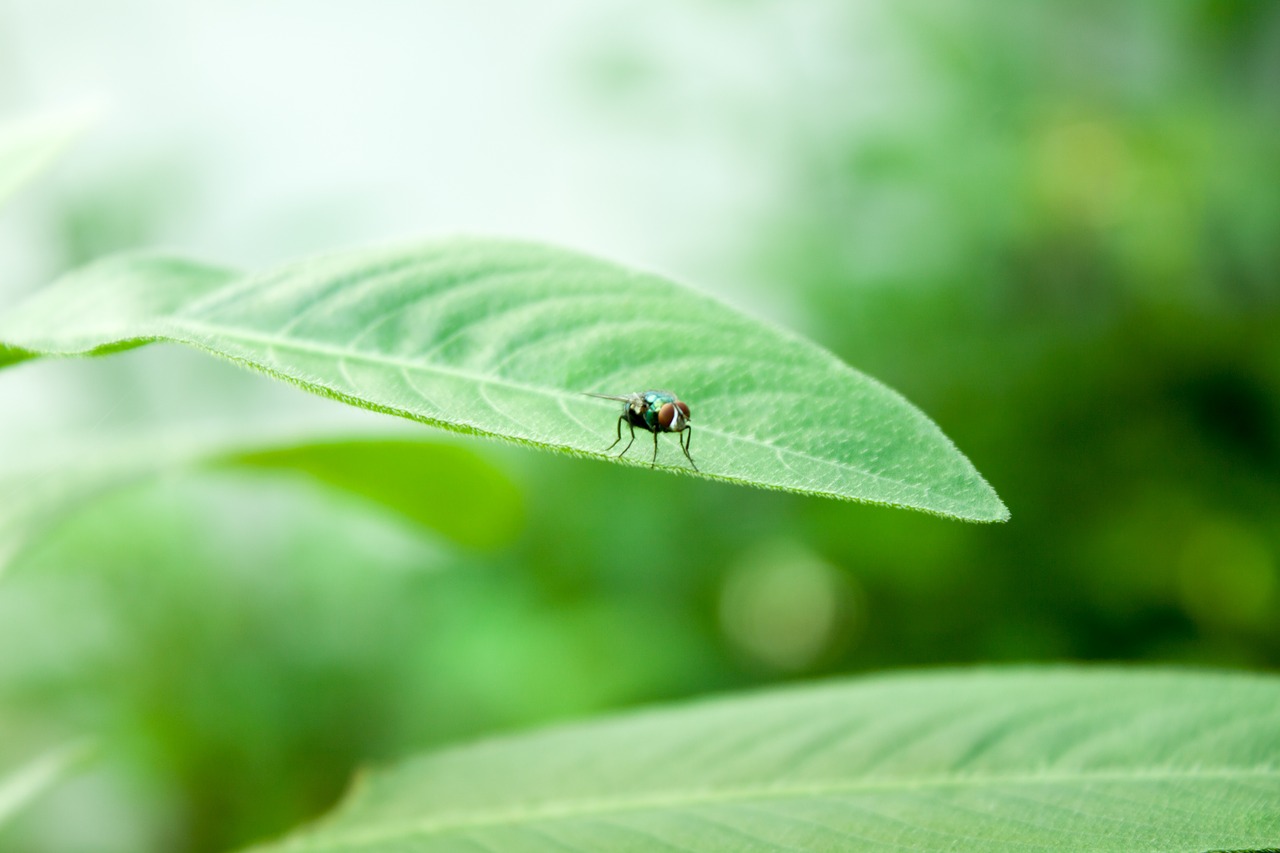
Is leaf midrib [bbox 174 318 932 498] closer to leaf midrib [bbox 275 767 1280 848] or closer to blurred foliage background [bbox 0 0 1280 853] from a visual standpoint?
leaf midrib [bbox 275 767 1280 848]

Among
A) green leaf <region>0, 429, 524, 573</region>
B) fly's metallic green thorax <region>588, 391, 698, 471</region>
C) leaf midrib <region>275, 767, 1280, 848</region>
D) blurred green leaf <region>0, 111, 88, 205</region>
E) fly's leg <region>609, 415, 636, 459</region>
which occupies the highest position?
blurred green leaf <region>0, 111, 88, 205</region>

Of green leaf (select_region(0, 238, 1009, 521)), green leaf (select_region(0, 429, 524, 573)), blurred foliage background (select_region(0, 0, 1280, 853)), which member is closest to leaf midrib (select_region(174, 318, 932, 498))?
green leaf (select_region(0, 238, 1009, 521))

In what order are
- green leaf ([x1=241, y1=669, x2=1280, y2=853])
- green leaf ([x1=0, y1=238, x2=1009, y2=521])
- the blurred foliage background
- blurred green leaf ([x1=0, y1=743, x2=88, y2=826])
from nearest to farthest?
green leaf ([x1=0, y1=238, x2=1009, y2=521]) < green leaf ([x1=241, y1=669, x2=1280, y2=853]) < blurred green leaf ([x1=0, y1=743, x2=88, y2=826]) < the blurred foliage background

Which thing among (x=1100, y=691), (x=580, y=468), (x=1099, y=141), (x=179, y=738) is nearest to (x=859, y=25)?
(x=1099, y=141)

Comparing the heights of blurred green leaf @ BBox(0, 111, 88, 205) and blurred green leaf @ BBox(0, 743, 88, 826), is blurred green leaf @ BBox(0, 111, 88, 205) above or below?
above

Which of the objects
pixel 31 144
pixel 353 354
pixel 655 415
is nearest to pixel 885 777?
pixel 655 415

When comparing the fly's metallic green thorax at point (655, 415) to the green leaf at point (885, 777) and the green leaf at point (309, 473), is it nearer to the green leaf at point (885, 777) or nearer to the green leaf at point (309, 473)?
the green leaf at point (885, 777)

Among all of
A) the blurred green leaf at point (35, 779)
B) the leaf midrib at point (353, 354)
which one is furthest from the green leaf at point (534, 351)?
the blurred green leaf at point (35, 779)
